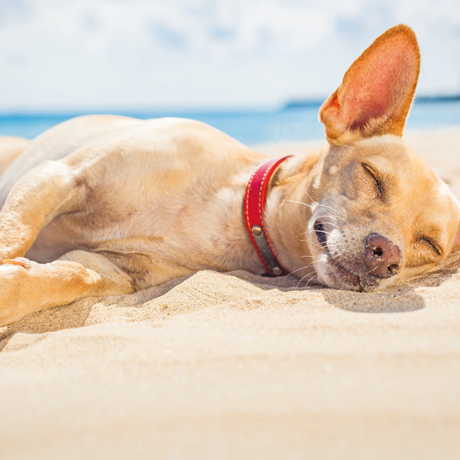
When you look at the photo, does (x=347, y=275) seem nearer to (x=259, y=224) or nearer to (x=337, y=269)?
(x=337, y=269)

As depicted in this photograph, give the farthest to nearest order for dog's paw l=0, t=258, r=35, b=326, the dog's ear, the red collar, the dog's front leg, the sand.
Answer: the red collar → the dog's ear → the dog's front leg → dog's paw l=0, t=258, r=35, b=326 → the sand

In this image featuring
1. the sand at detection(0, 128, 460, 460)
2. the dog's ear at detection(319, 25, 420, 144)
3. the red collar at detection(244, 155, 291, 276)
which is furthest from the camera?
the red collar at detection(244, 155, 291, 276)

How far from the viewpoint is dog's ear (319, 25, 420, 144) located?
262 cm

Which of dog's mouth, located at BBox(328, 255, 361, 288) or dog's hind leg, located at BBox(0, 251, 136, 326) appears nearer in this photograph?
dog's hind leg, located at BBox(0, 251, 136, 326)

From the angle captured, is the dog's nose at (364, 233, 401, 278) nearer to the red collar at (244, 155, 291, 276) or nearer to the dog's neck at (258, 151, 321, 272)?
the dog's neck at (258, 151, 321, 272)

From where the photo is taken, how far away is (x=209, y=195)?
3.04 metres

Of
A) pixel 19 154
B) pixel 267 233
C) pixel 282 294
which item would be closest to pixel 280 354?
pixel 282 294

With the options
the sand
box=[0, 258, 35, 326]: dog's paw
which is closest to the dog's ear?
the sand

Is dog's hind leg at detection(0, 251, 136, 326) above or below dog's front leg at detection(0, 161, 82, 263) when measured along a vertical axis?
below

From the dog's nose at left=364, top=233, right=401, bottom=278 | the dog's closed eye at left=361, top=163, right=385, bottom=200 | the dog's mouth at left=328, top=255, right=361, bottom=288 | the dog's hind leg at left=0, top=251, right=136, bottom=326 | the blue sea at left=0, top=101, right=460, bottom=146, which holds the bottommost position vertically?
the blue sea at left=0, top=101, right=460, bottom=146

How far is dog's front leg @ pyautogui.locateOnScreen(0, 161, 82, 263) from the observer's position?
2506mm

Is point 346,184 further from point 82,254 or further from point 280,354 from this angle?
point 82,254

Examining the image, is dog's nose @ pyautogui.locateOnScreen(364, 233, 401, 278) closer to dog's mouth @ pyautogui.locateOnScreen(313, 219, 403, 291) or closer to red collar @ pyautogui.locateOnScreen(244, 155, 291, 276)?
dog's mouth @ pyautogui.locateOnScreen(313, 219, 403, 291)

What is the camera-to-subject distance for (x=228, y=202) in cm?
304
